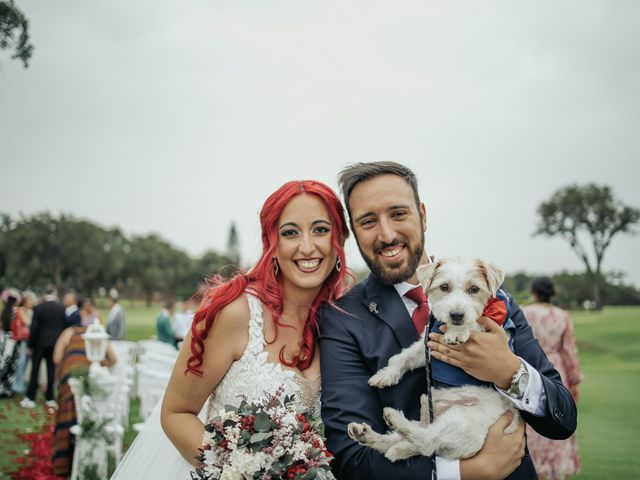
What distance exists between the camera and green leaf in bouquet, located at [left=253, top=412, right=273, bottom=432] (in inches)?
91.3

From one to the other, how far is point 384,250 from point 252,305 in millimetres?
930

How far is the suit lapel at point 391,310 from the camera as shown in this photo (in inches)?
122

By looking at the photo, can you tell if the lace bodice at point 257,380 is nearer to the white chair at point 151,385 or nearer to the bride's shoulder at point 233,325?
the bride's shoulder at point 233,325

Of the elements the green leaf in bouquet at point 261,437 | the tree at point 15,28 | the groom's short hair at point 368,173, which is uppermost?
the tree at point 15,28

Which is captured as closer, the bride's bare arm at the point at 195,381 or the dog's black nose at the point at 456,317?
the dog's black nose at the point at 456,317

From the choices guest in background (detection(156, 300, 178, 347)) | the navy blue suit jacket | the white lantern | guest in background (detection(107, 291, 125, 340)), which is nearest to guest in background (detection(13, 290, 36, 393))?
guest in background (detection(107, 291, 125, 340))

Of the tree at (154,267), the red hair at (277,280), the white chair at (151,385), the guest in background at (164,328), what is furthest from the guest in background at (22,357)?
the tree at (154,267)

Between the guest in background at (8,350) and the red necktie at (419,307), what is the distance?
46.1 feet

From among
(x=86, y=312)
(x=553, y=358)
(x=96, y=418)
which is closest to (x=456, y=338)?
(x=96, y=418)

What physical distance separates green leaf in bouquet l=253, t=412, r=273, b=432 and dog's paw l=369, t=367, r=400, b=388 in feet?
2.43

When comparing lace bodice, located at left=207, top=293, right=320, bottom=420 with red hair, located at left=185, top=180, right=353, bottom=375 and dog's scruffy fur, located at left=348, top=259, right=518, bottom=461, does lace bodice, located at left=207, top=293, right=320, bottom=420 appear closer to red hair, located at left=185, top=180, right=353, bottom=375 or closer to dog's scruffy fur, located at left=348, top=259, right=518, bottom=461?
red hair, located at left=185, top=180, right=353, bottom=375

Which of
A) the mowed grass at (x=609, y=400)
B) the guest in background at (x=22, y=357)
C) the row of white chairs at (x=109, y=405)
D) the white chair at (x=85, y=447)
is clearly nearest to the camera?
the white chair at (x=85, y=447)

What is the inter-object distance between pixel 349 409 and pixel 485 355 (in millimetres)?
750

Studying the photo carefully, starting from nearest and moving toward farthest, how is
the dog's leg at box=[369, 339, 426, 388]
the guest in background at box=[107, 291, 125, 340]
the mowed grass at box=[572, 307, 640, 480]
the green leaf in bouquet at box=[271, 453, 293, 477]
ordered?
the green leaf in bouquet at box=[271, 453, 293, 477] < the dog's leg at box=[369, 339, 426, 388] < the mowed grass at box=[572, 307, 640, 480] < the guest in background at box=[107, 291, 125, 340]
